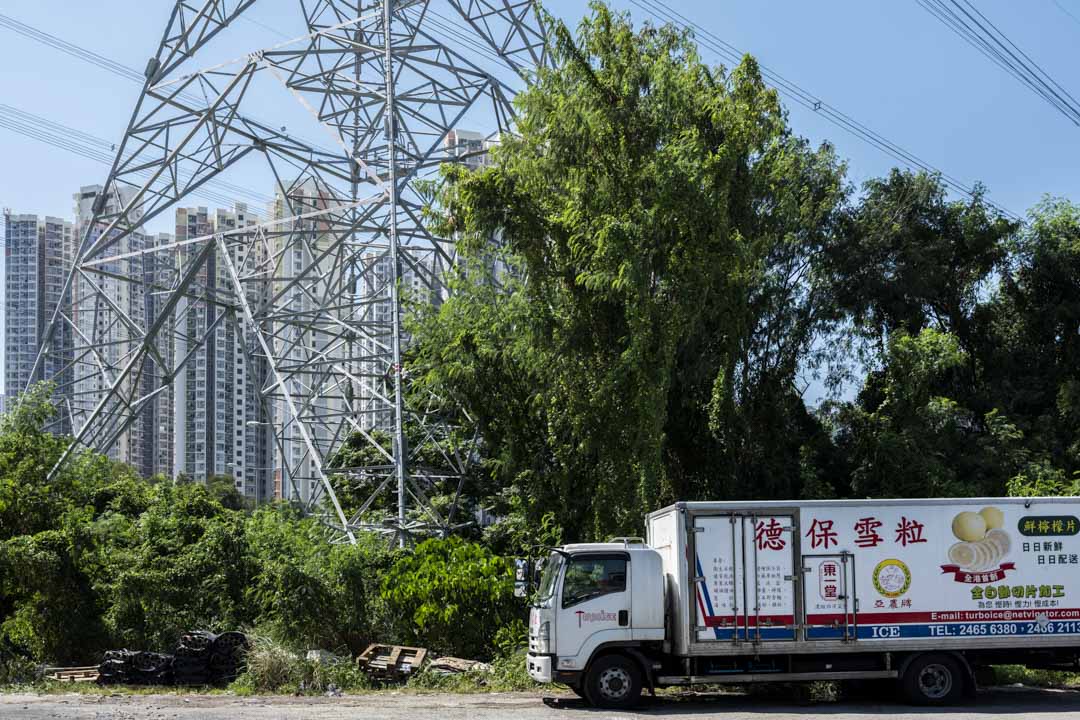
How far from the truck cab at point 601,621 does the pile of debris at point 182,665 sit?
6.83 m

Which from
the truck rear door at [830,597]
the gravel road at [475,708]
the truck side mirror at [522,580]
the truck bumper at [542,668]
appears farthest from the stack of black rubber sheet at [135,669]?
the truck rear door at [830,597]

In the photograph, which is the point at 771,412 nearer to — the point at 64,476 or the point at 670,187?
the point at 670,187

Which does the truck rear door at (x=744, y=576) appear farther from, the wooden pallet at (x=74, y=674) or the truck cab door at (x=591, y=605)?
the wooden pallet at (x=74, y=674)

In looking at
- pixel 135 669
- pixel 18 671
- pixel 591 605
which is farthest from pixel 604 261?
pixel 18 671

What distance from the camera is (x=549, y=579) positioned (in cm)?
1648

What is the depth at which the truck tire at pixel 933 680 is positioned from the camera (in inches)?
631

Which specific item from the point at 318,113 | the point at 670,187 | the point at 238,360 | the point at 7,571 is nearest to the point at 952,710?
the point at 670,187

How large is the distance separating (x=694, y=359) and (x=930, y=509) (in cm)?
933

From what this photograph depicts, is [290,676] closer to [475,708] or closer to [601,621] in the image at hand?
[475,708]

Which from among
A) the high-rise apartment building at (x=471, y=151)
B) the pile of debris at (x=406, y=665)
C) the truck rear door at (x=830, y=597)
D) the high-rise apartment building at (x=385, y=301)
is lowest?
the pile of debris at (x=406, y=665)

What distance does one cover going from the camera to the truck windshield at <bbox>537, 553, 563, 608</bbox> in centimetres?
1620

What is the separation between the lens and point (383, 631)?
70.8 feet

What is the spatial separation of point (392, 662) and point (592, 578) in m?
5.23

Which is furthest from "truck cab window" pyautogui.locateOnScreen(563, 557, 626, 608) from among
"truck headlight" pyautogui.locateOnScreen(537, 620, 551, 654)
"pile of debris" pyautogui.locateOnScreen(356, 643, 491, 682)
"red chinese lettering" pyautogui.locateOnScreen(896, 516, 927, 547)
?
"pile of debris" pyautogui.locateOnScreen(356, 643, 491, 682)
